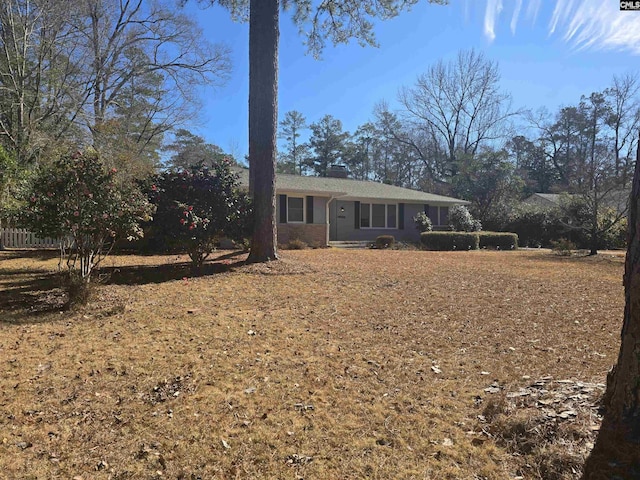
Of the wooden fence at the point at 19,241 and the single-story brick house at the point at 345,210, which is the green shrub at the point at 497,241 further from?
the wooden fence at the point at 19,241

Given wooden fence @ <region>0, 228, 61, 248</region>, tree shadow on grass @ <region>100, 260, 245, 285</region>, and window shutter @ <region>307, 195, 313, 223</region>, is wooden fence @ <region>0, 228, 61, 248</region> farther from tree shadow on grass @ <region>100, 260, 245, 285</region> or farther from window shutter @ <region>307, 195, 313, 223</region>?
window shutter @ <region>307, 195, 313, 223</region>

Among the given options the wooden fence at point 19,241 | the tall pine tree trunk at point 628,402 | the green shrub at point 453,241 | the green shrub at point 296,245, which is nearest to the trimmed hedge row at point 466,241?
the green shrub at point 453,241

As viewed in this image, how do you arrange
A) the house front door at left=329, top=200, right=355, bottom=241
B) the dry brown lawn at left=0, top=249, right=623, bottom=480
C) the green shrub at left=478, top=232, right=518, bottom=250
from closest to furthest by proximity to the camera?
the dry brown lawn at left=0, top=249, right=623, bottom=480 → the green shrub at left=478, top=232, right=518, bottom=250 → the house front door at left=329, top=200, right=355, bottom=241

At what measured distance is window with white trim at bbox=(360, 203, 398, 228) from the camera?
21.0 metres

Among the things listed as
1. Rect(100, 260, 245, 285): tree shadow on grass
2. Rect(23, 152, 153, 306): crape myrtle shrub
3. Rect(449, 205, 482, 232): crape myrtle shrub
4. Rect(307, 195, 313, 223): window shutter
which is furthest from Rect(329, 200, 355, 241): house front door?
Rect(23, 152, 153, 306): crape myrtle shrub

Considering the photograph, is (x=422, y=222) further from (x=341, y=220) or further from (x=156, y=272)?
(x=156, y=272)

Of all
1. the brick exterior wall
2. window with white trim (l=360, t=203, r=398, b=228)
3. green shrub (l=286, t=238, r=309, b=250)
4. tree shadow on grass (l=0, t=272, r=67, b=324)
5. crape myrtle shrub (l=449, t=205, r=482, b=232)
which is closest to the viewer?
tree shadow on grass (l=0, t=272, r=67, b=324)

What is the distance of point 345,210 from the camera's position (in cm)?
2041

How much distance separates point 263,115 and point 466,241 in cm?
1207

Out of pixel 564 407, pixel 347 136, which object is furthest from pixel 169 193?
pixel 347 136

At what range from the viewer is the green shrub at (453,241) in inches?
698

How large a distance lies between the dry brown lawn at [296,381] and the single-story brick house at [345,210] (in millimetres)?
10256

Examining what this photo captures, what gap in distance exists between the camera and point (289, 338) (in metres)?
4.51

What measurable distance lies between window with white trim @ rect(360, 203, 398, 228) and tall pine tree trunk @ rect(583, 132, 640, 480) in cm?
1882
